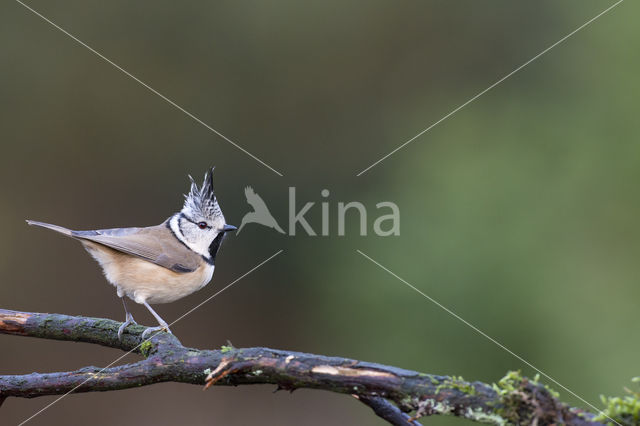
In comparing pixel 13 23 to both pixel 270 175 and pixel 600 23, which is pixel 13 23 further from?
pixel 600 23

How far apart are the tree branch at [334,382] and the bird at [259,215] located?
393 centimetres

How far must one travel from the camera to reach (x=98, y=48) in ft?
21.9

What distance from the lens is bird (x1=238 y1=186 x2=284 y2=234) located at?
6.86 metres

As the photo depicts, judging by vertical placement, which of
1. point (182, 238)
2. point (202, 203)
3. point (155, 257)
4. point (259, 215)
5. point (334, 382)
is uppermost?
point (259, 215)

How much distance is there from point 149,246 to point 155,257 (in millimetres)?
115

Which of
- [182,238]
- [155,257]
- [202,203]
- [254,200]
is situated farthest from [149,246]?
[254,200]

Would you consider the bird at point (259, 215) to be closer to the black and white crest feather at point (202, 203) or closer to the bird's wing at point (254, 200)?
the bird's wing at point (254, 200)

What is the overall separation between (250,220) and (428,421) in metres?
2.81

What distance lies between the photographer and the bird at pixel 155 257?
3.78 meters

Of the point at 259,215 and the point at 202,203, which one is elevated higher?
the point at 259,215

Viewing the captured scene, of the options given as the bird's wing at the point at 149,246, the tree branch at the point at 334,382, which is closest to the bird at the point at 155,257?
the bird's wing at the point at 149,246

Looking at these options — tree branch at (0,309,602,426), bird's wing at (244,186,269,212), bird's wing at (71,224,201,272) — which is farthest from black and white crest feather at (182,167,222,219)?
bird's wing at (244,186,269,212)

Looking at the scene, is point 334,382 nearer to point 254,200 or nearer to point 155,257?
point 155,257

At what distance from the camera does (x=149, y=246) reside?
3904 millimetres
